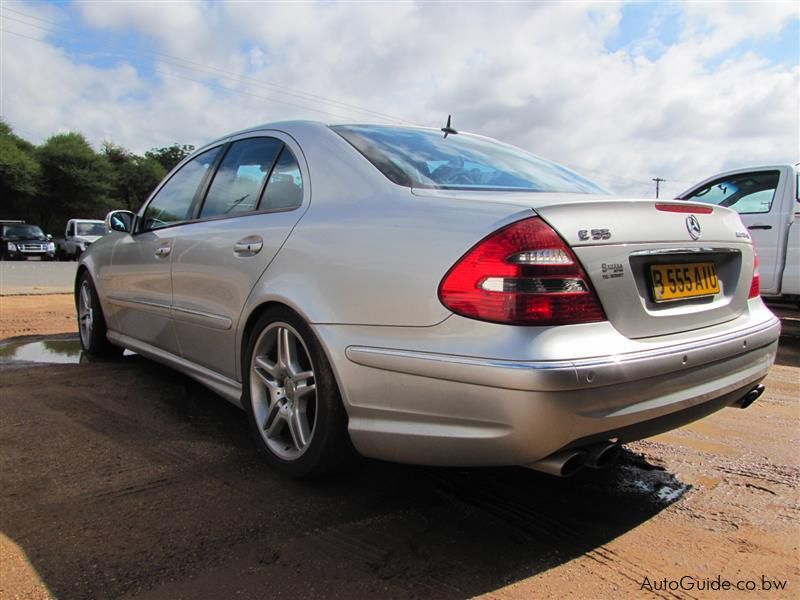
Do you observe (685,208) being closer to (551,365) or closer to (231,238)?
(551,365)

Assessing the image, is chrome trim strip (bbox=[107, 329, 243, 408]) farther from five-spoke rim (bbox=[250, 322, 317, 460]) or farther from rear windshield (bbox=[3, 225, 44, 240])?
rear windshield (bbox=[3, 225, 44, 240])

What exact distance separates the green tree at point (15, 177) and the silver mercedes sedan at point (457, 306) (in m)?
40.1

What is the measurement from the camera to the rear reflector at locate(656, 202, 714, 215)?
226 cm

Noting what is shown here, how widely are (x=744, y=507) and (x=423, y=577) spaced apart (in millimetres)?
1396

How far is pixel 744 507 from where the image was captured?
2473mm

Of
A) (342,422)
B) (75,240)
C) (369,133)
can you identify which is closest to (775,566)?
(342,422)

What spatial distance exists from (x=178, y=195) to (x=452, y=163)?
198 centimetres

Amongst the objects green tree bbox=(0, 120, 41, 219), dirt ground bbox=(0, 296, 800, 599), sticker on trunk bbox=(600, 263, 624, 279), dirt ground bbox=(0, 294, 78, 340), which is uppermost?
green tree bbox=(0, 120, 41, 219)

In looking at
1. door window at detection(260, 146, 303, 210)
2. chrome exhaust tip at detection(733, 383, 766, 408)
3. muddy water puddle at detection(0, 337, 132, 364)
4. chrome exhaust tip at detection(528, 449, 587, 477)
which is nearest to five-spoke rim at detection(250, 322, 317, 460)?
door window at detection(260, 146, 303, 210)

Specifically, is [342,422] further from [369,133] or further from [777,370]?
[777,370]

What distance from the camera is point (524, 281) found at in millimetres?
1906

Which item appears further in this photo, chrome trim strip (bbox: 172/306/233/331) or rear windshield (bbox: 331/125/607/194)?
chrome trim strip (bbox: 172/306/233/331)

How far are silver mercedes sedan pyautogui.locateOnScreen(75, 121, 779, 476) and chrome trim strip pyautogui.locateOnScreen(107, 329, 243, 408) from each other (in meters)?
0.02

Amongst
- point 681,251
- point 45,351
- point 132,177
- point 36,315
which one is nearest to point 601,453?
point 681,251
